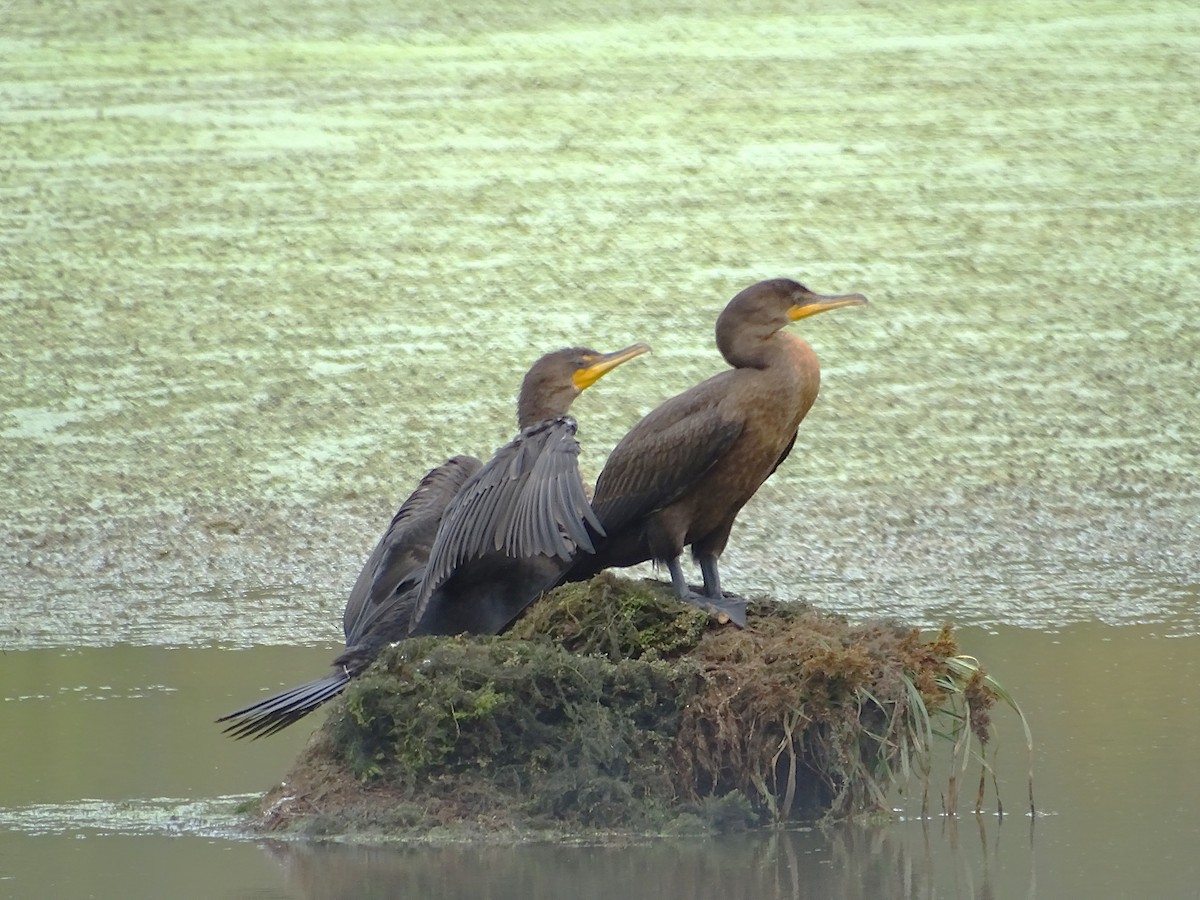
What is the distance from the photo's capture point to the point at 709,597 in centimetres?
683

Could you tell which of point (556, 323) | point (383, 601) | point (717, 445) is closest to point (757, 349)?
point (717, 445)

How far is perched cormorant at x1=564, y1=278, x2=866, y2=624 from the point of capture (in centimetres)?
667

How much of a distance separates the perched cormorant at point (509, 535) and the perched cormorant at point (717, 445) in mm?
152

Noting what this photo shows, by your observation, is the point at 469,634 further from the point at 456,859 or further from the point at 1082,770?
the point at 1082,770

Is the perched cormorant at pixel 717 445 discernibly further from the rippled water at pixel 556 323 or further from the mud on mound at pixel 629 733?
the rippled water at pixel 556 323

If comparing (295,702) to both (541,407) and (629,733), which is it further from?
(541,407)

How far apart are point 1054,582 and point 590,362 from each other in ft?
9.94

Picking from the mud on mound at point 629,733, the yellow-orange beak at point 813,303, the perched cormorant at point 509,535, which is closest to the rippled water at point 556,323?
the mud on mound at point 629,733

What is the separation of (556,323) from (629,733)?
6.01 meters

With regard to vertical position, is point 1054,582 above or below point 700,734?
below

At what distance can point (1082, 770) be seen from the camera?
272 inches

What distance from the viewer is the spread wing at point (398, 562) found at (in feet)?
23.0

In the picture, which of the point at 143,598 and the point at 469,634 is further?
the point at 143,598

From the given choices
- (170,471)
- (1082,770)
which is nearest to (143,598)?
(170,471)
